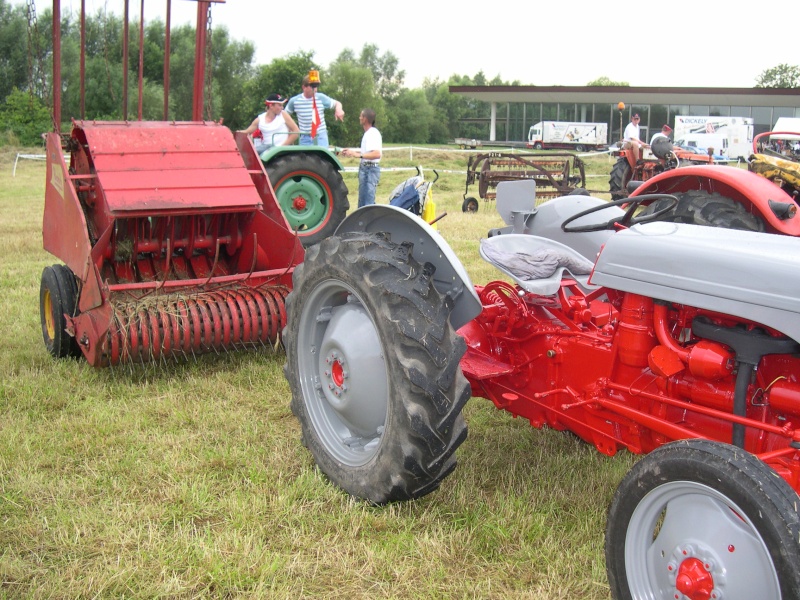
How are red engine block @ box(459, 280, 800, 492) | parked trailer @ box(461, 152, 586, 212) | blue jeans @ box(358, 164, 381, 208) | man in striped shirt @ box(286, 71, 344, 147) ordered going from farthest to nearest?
parked trailer @ box(461, 152, 586, 212), man in striped shirt @ box(286, 71, 344, 147), blue jeans @ box(358, 164, 381, 208), red engine block @ box(459, 280, 800, 492)

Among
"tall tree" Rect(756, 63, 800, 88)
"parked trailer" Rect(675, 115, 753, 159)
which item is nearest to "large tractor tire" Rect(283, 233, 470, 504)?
"parked trailer" Rect(675, 115, 753, 159)

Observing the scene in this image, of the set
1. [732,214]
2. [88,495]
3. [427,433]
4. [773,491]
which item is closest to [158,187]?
[88,495]

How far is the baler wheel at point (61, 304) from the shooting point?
4520mm

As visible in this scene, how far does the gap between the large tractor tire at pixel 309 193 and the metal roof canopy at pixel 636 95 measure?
3776 centimetres

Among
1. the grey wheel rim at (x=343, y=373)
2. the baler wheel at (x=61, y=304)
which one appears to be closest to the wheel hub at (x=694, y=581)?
the grey wheel rim at (x=343, y=373)

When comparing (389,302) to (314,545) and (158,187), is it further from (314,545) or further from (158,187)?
(158,187)

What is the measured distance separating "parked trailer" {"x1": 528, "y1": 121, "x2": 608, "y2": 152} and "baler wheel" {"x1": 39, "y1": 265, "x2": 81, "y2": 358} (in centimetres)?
4023

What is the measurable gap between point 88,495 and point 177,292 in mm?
1741

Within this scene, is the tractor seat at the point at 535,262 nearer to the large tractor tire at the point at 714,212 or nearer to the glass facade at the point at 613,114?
the large tractor tire at the point at 714,212

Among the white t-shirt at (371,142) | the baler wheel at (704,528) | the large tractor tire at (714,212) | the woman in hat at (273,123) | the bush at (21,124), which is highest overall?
the bush at (21,124)

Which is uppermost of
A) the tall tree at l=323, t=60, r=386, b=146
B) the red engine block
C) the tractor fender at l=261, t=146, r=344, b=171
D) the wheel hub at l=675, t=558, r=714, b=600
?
the tall tree at l=323, t=60, r=386, b=146

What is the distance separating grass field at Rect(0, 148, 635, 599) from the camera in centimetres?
248

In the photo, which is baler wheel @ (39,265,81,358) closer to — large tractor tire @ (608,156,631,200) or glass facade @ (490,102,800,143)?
large tractor tire @ (608,156,631,200)

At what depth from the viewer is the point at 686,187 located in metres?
4.37
